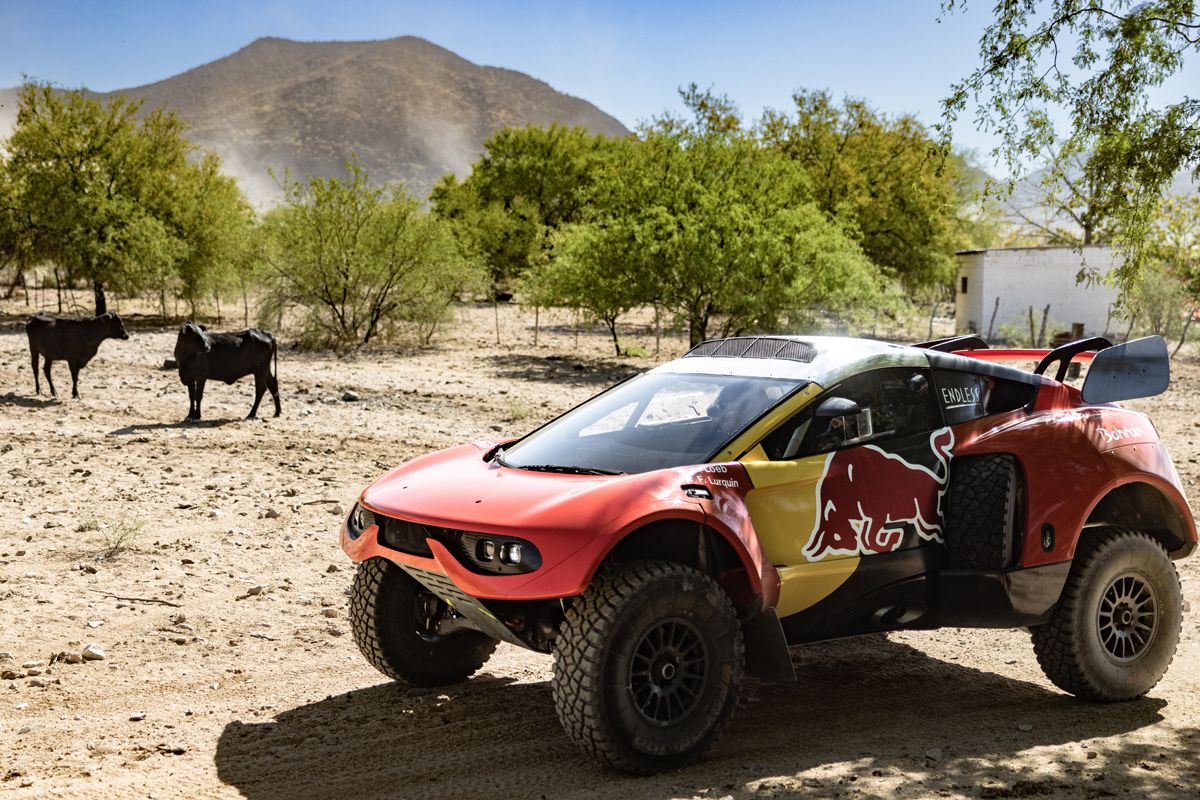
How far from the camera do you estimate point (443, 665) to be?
20.2 feet

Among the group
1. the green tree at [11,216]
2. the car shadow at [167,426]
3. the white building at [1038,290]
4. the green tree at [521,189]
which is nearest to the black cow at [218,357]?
the car shadow at [167,426]

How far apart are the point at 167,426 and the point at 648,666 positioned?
40.4 feet

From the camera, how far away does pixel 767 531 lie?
5.14 m

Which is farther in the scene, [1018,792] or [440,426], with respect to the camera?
[440,426]

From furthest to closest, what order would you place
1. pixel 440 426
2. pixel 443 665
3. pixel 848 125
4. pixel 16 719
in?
1. pixel 848 125
2. pixel 440 426
3. pixel 443 665
4. pixel 16 719

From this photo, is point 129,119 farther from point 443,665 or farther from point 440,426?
point 443,665

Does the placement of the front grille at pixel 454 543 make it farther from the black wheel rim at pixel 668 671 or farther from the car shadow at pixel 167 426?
the car shadow at pixel 167 426

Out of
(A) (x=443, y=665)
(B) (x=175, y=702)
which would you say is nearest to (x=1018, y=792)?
(A) (x=443, y=665)

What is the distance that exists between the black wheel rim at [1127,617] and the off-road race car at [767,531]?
0.01m

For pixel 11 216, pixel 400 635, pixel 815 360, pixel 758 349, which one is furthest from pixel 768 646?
pixel 11 216

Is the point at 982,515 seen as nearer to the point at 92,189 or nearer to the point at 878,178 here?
the point at 92,189

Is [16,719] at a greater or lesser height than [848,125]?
lesser

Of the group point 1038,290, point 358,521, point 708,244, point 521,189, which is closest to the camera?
point 358,521

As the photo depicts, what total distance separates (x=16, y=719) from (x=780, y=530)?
3879 millimetres
